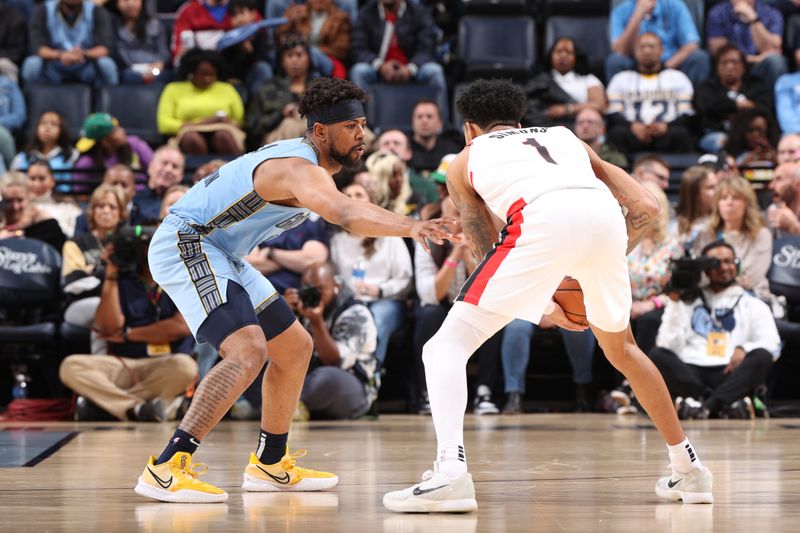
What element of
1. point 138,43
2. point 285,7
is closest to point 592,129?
point 285,7

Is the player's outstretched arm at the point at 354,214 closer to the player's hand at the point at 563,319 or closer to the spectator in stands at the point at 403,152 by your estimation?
the player's hand at the point at 563,319

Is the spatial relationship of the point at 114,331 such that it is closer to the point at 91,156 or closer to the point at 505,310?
the point at 91,156

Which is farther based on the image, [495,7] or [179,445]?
[495,7]

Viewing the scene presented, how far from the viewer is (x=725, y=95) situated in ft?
34.2

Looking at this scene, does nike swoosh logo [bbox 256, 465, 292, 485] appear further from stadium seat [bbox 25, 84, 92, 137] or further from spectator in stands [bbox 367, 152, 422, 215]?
stadium seat [bbox 25, 84, 92, 137]

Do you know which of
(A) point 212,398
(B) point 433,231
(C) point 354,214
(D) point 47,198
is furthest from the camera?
(D) point 47,198

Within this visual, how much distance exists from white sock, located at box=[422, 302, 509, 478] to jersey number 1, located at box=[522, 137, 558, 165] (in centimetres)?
52

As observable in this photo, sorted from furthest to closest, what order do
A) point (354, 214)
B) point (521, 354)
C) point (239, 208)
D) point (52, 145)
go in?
1. point (52, 145)
2. point (521, 354)
3. point (239, 208)
4. point (354, 214)

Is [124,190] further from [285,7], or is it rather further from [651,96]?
[651,96]

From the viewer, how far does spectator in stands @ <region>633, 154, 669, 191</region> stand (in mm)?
8906

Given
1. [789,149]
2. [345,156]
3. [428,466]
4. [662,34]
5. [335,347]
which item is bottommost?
[335,347]

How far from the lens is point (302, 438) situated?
647 centimetres

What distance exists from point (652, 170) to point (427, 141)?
73.2 inches

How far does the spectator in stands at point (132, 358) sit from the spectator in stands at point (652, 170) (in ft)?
11.3
